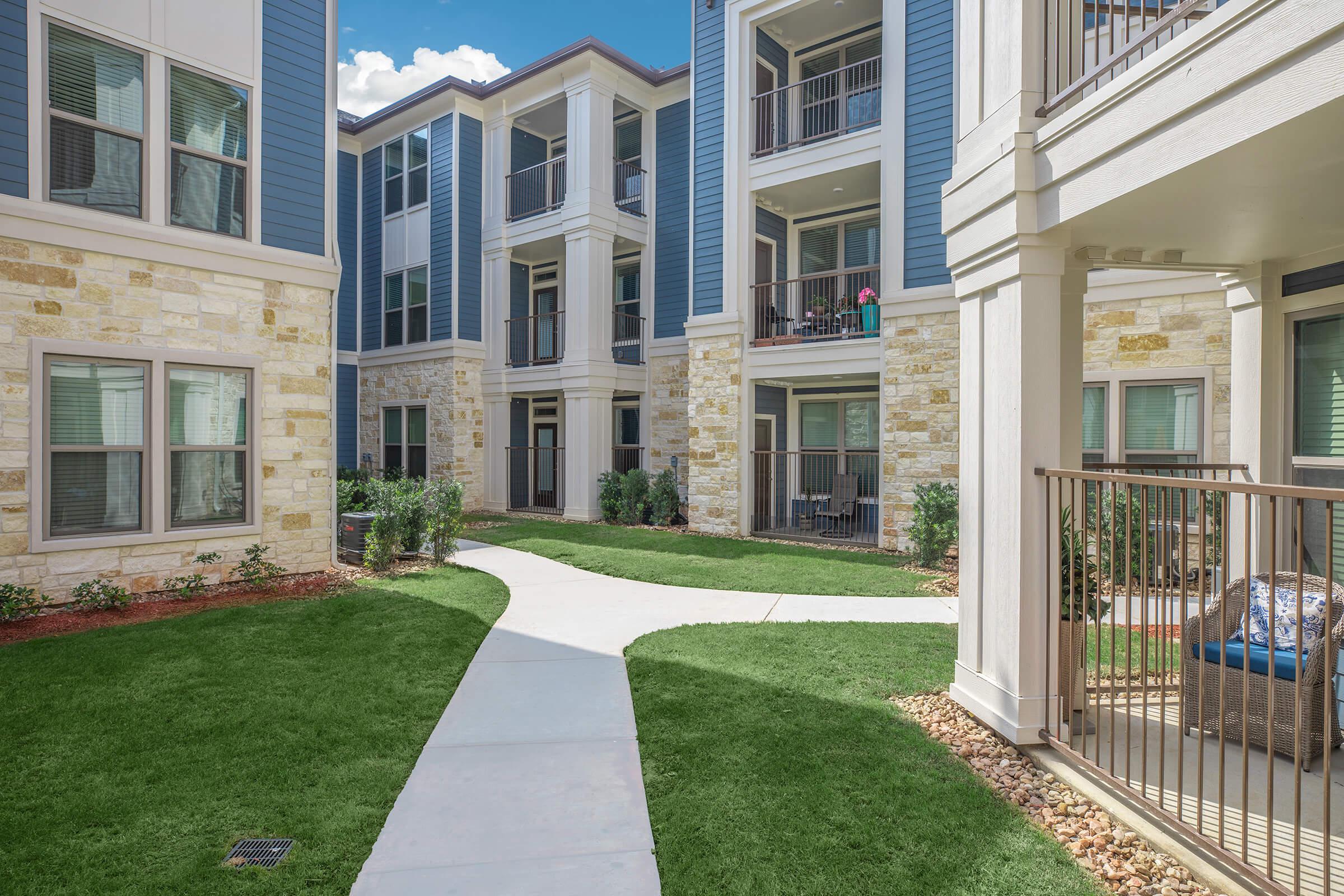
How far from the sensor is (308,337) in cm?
897

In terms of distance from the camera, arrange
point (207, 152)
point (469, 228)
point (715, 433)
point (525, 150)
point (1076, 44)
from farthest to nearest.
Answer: point (525, 150) < point (469, 228) < point (715, 433) < point (207, 152) < point (1076, 44)

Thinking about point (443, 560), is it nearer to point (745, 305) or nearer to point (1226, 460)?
point (745, 305)

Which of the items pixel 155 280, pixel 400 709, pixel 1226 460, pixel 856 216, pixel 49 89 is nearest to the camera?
pixel 400 709

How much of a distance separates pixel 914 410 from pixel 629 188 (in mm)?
8898

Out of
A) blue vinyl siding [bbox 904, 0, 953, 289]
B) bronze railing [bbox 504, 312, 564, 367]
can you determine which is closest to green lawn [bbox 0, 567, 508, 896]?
→ blue vinyl siding [bbox 904, 0, 953, 289]

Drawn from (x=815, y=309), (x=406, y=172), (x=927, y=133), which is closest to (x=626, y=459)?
(x=815, y=309)

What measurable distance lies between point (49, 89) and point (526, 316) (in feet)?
32.6

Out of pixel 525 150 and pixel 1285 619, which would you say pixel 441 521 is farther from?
pixel 525 150

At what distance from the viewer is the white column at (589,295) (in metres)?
15.1

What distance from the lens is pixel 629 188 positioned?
53.9 ft

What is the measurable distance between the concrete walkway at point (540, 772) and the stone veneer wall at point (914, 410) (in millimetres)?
3690

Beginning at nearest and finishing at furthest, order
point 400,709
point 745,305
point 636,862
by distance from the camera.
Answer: point 636,862 < point 400,709 < point 745,305

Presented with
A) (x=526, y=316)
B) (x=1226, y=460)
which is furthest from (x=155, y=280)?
(x=1226, y=460)

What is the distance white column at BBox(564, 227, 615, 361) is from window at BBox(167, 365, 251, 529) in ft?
24.7
